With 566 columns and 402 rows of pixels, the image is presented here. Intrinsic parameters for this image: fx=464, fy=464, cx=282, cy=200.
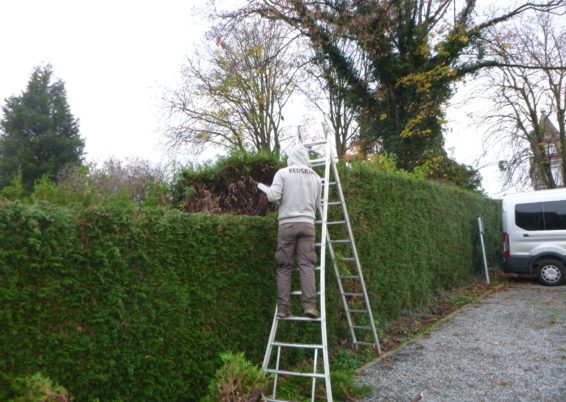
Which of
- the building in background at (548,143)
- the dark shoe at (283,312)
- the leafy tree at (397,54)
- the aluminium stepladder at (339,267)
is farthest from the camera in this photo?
the building in background at (548,143)

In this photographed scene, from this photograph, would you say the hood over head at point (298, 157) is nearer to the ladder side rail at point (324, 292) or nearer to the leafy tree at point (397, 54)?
the ladder side rail at point (324, 292)

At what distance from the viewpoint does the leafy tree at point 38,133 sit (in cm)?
3117

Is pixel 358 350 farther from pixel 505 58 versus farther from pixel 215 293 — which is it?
pixel 505 58

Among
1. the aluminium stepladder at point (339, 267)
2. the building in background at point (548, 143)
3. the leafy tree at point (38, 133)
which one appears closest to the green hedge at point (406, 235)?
the aluminium stepladder at point (339, 267)

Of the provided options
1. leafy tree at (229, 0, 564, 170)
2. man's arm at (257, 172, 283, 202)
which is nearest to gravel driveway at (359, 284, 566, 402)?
man's arm at (257, 172, 283, 202)

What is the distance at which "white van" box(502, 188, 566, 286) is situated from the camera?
1125cm

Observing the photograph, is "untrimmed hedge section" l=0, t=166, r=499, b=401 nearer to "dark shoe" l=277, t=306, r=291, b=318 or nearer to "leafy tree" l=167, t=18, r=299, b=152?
"dark shoe" l=277, t=306, r=291, b=318

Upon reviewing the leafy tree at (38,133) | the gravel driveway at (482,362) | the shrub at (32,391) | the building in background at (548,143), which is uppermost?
the leafy tree at (38,133)

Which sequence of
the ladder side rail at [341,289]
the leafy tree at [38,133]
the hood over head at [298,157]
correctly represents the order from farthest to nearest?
the leafy tree at [38,133]
the ladder side rail at [341,289]
the hood over head at [298,157]

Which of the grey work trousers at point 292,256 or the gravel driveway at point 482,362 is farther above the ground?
the grey work trousers at point 292,256

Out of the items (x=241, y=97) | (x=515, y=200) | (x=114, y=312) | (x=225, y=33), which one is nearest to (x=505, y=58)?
(x=515, y=200)

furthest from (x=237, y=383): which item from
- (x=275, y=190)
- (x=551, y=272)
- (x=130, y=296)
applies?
(x=551, y=272)

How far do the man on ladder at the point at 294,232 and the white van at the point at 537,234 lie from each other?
899 centimetres

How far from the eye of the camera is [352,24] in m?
14.7
